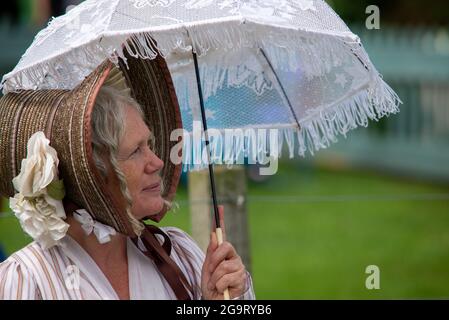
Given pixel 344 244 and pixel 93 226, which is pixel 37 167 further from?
pixel 344 244

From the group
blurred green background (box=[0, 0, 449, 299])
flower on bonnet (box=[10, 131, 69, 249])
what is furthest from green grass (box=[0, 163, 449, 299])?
flower on bonnet (box=[10, 131, 69, 249])

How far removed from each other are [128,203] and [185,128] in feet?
2.67

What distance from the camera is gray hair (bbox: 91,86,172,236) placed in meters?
2.64

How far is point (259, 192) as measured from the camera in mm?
11688

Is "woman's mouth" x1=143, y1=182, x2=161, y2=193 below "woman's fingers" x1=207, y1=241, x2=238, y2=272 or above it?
above

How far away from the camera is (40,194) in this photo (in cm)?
255

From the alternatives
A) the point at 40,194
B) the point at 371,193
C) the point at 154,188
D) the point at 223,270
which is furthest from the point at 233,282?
the point at 371,193

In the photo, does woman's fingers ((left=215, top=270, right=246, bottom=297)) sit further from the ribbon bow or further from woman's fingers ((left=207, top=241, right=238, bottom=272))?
the ribbon bow

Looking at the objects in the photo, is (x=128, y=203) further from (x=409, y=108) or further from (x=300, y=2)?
(x=409, y=108)

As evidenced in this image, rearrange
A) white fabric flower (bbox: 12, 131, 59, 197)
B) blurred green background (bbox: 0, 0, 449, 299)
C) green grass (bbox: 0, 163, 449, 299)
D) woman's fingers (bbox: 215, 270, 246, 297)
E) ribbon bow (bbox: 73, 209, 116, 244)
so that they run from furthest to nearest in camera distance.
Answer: blurred green background (bbox: 0, 0, 449, 299), green grass (bbox: 0, 163, 449, 299), woman's fingers (bbox: 215, 270, 246, 297), ribbon bow (bbox: 73, 209, 116, 244), white fabric flower (bbox: 12, 131, 59, 197)

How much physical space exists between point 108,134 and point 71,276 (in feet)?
1.32

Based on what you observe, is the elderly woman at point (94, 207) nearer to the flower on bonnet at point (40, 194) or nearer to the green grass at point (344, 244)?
the flower on bonnet at point (40, 194)

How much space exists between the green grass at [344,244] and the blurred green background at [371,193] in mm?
11
